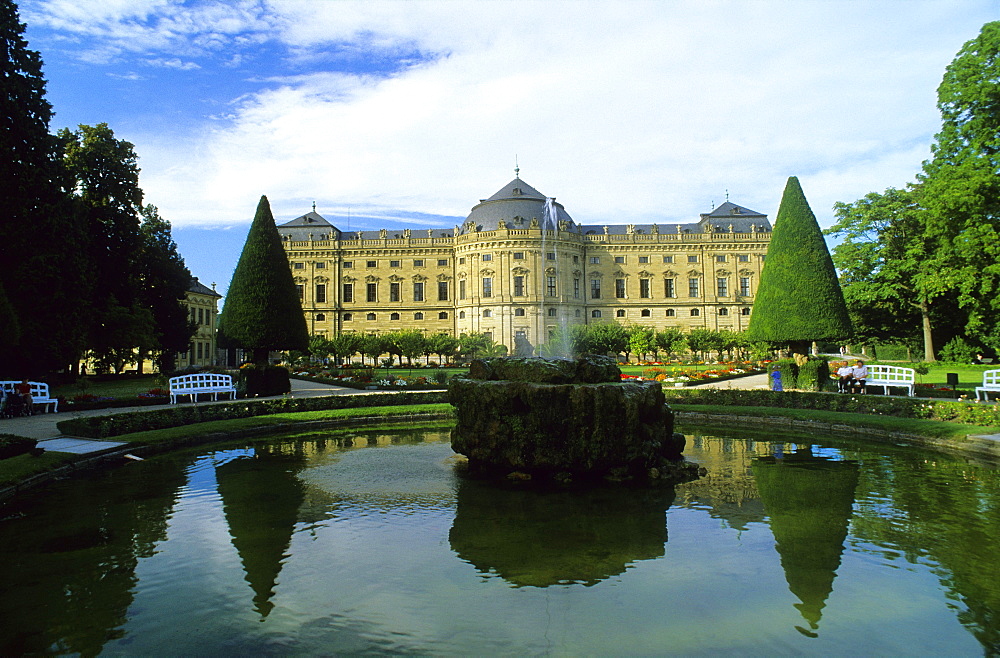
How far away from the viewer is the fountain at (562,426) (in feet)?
28.9

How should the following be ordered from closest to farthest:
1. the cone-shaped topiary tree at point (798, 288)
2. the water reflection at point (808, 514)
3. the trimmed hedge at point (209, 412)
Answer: the water reflection at point (808, 514) → the trimmed hedge at point (209, 412) → the cone-shaped topiary tree at point (798, 288)

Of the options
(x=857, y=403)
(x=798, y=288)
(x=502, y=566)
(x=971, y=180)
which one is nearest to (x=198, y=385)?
(x=502, y=566)

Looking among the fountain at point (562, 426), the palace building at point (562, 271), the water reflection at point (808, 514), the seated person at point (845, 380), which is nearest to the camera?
the water reflection at point (808, 514)

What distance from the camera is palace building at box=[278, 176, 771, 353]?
5494 cm

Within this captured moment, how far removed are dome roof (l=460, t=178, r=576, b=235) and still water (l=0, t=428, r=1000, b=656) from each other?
45302mm

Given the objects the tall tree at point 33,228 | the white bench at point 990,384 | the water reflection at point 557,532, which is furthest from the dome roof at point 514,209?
the water reflection at point 557,532

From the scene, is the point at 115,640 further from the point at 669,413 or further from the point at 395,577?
the point at 669,413

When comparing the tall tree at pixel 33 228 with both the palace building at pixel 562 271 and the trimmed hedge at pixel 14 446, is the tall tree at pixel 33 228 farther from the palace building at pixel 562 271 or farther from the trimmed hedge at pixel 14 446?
the palace building at pixel 562 271

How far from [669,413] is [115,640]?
8.22m

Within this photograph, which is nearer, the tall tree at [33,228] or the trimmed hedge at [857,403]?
the trimmed hedge at [857,403]

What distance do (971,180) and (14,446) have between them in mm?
29062

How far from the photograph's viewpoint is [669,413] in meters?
9.93

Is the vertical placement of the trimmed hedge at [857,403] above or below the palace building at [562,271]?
below

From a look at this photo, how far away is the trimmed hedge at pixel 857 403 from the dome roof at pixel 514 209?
36.1m
